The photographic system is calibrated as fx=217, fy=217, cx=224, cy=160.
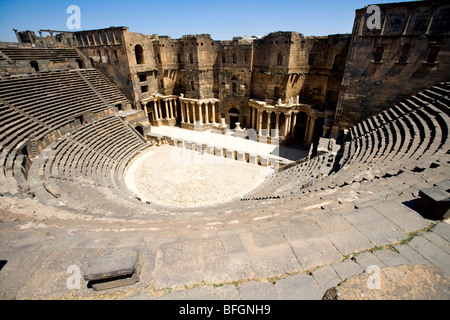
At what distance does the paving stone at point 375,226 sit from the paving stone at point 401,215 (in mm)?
134

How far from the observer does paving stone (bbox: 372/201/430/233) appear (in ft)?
13.8

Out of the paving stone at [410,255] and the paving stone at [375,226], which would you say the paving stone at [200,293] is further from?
the paving stone at [410,255]

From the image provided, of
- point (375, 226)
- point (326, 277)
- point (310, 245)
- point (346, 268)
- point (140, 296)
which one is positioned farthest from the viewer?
point (375, 226)

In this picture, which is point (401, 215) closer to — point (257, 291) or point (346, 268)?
point (346, 268)

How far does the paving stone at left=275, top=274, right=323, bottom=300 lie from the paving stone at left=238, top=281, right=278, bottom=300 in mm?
88

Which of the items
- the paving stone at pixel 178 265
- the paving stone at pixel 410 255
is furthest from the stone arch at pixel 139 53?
the paving stone at pixel 410 255

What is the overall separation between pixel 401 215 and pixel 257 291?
3.61 metres

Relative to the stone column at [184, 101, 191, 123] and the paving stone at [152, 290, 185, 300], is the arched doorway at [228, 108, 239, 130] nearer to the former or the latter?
the stone column at [184, 101, 191, 123]

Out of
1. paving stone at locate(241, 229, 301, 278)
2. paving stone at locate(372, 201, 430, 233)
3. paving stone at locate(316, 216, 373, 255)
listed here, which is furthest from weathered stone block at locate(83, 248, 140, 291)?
paving stone at locate(372, 201, 430, 233)

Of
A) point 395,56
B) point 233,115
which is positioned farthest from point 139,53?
point 395,56

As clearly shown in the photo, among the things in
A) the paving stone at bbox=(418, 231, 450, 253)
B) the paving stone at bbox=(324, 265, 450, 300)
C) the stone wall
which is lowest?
the paving stone at bbox=(418, 231, 450, 253)

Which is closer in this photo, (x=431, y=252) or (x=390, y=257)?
(x=390, y=257)

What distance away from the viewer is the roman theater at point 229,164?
10.8 ft

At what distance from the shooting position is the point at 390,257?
3.46 m
